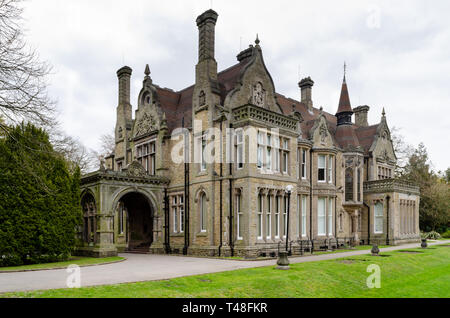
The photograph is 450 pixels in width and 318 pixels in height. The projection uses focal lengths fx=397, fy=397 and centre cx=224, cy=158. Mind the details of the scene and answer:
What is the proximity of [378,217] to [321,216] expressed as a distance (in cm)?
738

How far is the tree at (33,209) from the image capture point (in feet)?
61.6

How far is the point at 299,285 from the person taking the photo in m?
13.3

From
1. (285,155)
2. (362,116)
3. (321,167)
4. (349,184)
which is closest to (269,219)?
(285,155)

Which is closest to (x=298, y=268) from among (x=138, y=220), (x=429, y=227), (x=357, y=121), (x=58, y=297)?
(x=58, y=297)

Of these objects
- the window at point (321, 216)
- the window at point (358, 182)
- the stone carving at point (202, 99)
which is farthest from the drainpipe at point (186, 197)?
the window at point (358, 182)

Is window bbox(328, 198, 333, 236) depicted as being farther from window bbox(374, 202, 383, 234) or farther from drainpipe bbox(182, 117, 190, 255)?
drainpipe bbox(182, 117, 190, 255)

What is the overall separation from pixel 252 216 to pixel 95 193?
9993 millimetres

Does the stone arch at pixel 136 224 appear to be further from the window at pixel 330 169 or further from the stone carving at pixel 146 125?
the window at pixel 330 169

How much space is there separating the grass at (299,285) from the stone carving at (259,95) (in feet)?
37.0

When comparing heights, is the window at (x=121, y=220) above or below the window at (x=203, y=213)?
below

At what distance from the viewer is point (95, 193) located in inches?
969

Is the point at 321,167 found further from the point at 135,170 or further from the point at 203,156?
the point at 135,170

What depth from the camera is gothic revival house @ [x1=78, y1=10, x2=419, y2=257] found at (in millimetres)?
22828

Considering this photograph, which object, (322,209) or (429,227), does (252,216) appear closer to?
(322,209)
